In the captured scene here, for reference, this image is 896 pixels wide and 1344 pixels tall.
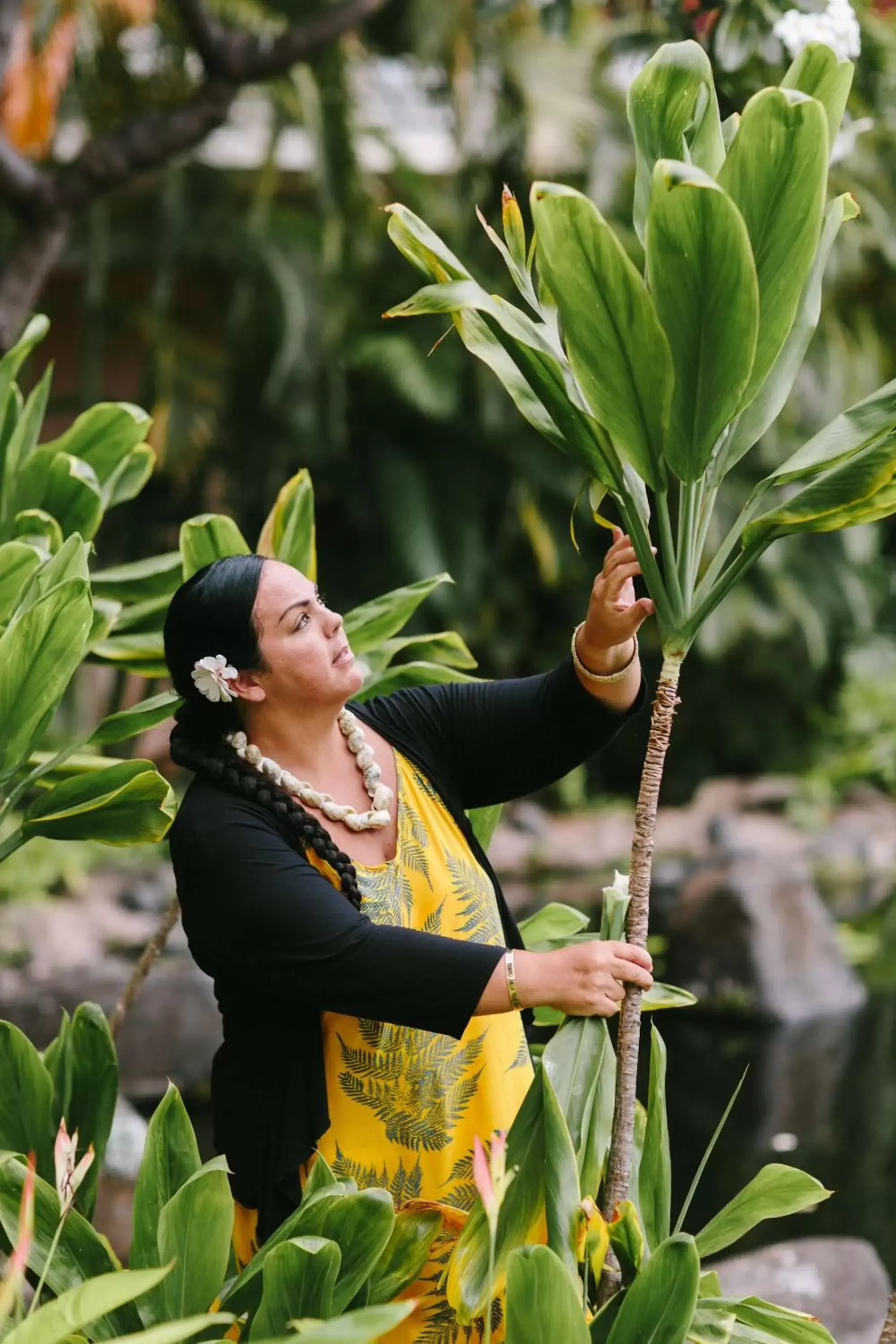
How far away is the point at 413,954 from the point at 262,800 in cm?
25

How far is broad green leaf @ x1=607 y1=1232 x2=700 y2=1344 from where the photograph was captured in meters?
1.31

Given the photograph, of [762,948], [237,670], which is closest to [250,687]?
[237,670]

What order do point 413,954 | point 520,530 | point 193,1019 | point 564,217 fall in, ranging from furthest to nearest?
point 520,530 < point 193,1019 < point 413,954 < point 564,217

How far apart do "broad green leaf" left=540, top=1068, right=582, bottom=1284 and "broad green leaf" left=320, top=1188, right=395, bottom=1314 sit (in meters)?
0.15

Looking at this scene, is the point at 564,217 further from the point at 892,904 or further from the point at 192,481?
the point at 192,481

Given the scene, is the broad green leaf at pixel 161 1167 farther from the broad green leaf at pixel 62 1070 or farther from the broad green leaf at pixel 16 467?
the broad green leaf at pixel 16 467

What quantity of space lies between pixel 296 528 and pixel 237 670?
0.64 metres

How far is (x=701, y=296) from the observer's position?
4.16 ft

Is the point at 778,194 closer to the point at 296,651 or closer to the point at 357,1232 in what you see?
the point at 296,651

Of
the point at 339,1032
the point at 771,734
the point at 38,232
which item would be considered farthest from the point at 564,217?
the point at 771,734

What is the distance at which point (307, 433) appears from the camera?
23.2ft

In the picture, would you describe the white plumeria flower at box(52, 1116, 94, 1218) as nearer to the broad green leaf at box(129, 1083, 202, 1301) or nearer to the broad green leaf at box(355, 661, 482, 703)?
the broad green leaf at box(129, 1083, 202, 1301)

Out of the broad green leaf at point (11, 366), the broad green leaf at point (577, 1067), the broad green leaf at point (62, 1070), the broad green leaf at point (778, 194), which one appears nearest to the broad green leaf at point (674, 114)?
the broad green leaf at point (778, 194)

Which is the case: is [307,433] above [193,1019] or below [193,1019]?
above
